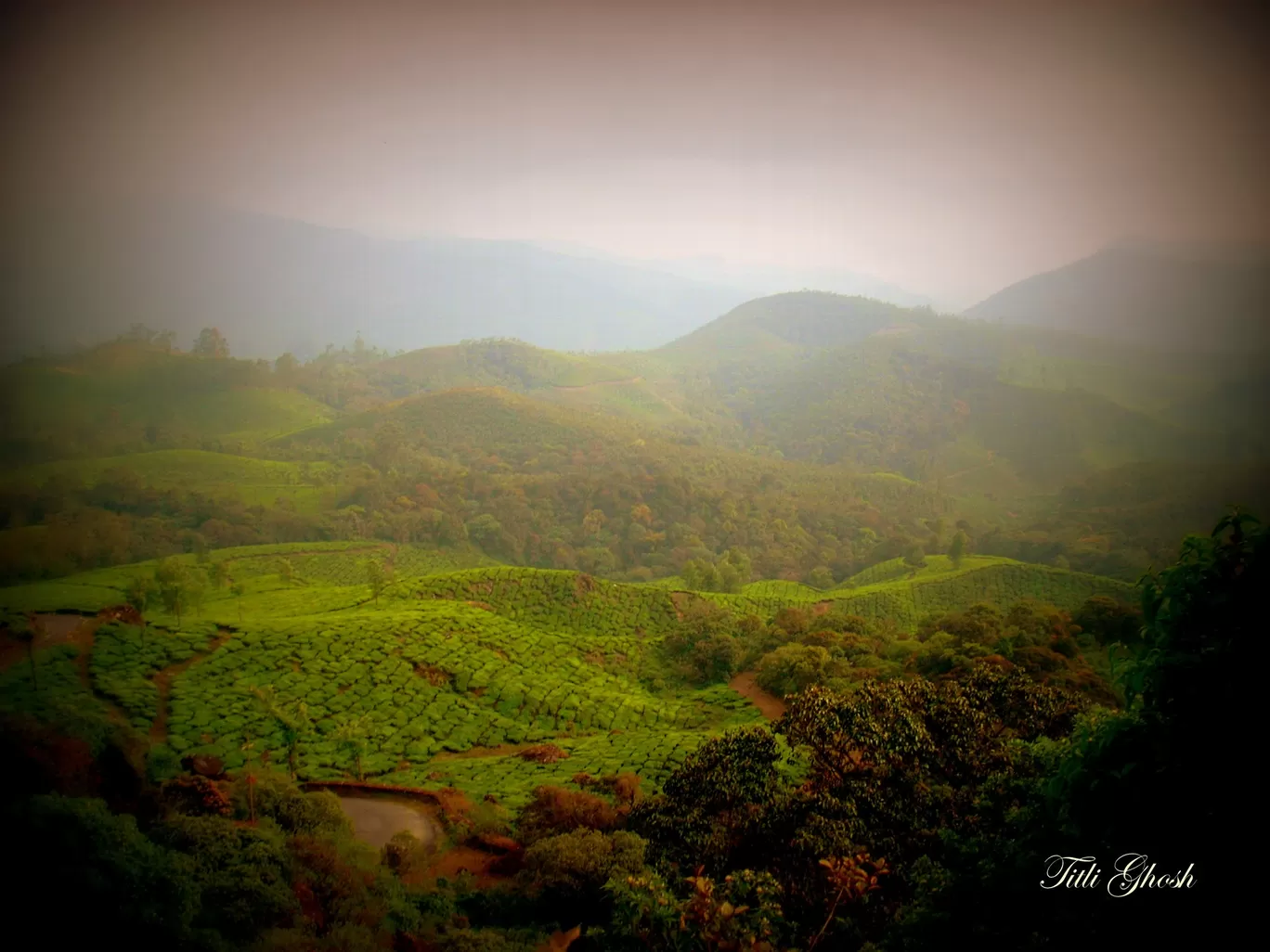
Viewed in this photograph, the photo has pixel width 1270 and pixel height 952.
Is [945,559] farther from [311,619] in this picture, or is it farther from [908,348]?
[908,348]

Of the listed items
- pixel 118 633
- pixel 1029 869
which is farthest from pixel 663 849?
pixel 118 633

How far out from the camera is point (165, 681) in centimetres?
2408

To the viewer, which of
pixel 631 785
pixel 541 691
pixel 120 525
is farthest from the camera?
pixel 120 525

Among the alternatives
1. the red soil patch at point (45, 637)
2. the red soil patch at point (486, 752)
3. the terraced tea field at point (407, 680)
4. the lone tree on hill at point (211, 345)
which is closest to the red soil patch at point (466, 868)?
the terraced tea field at point (407, 680)

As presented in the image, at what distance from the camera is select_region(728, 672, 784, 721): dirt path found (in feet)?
93.1

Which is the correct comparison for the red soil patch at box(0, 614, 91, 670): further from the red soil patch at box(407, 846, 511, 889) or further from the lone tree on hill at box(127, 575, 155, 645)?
the red soil patch at box(407, 846, 511, 889)

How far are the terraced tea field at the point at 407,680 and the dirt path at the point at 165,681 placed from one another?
0.07 metres

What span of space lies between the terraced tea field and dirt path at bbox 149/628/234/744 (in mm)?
66

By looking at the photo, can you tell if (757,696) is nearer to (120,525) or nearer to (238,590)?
(238,590)

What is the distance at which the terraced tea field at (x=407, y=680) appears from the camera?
70.9 feet

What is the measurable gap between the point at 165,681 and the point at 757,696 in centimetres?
2623

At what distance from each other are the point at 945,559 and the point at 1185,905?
236 ft

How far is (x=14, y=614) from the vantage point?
82.4 ft

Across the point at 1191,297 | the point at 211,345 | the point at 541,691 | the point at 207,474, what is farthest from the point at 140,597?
the point at 1191,297
